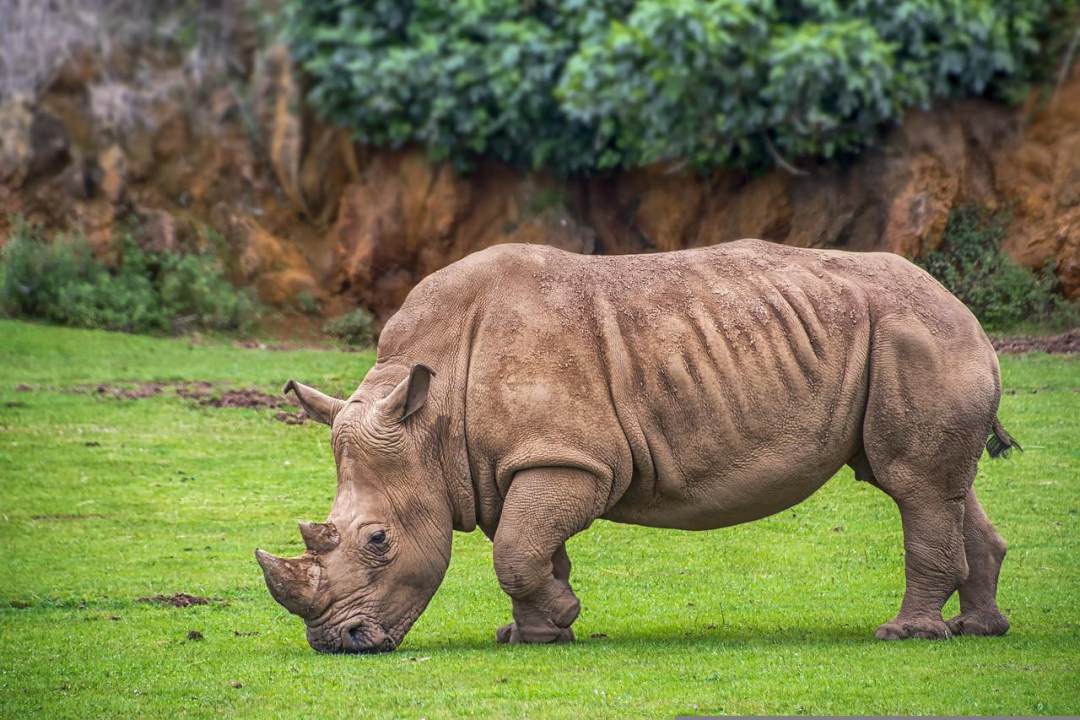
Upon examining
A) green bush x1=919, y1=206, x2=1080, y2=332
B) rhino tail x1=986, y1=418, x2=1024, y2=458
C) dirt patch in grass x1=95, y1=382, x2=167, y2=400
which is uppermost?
rhino tail x1=986, y1=418, x2=1024, y2=458

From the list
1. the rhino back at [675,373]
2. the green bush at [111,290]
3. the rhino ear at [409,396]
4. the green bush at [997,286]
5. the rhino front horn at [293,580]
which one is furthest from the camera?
the green bush at [111,290]

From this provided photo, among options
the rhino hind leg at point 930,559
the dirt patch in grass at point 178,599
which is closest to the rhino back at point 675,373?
the rhino hind leg at point 930,559

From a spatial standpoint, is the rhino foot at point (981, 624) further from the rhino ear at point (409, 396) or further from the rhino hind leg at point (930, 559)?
the rhino ear at point (409, 396)

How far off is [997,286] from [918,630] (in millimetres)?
6907

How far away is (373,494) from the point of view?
925 centimetres

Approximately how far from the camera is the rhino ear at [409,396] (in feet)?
30.0

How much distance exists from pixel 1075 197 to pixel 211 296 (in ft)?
35.4

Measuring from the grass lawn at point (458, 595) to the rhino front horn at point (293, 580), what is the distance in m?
0.33

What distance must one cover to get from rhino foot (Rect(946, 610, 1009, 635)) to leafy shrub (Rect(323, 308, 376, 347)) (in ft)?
44.9

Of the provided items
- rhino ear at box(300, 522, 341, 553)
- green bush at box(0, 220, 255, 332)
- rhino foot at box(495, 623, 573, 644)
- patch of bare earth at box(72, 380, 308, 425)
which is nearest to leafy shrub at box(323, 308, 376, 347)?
green bush at box(0, 220, 255, 332)

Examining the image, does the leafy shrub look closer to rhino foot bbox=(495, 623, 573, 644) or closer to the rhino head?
the rhino head

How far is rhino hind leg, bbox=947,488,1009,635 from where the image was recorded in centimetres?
968

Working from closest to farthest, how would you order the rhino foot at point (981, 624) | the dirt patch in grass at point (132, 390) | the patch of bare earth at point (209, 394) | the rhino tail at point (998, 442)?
the rhino foot at point (981, 624), the rhino tail at point (998, 442), the patch of bare earth at point (209, 394), the dirt patch in grass at point (132, 390)

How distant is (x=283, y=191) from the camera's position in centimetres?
2386
